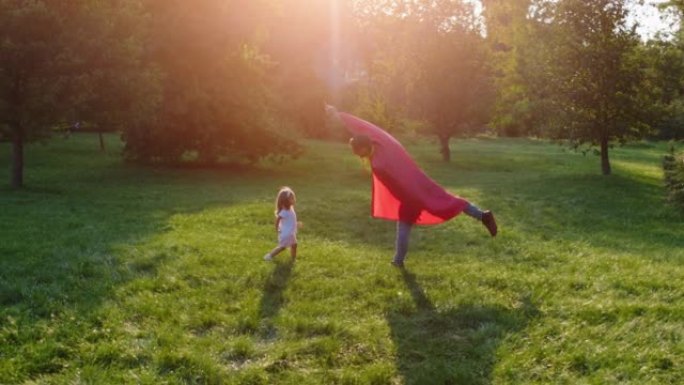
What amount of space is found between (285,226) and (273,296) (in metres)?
2.14

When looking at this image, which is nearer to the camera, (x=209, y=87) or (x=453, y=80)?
(x=209, y=87)

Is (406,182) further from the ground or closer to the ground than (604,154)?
further from the ground

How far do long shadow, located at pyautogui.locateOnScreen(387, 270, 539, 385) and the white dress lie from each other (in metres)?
2.63

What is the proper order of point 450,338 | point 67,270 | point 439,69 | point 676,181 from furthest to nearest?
1. point 439,69
2. point 676,181
3. point 67,270
4. point 450,338

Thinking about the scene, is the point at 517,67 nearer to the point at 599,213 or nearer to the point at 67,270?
the point at 599,213

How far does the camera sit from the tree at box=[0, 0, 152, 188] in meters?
19.8

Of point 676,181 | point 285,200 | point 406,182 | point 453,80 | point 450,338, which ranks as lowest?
point 450,338

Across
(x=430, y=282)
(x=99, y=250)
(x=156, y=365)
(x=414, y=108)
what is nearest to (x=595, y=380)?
(x=430, y=282)

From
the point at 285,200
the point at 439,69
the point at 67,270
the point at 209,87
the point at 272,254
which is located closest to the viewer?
the point at 67,270

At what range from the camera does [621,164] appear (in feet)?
116

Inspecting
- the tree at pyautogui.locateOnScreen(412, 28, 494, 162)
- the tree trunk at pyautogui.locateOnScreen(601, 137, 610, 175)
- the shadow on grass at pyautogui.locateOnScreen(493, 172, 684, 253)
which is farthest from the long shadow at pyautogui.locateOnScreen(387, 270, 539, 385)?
the tree at pyautogui.locateOnScreen(412, 28, 494, 162)

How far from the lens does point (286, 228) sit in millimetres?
10430

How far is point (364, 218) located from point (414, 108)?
19896mm

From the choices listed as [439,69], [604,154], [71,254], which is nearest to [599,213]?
[604,154]
